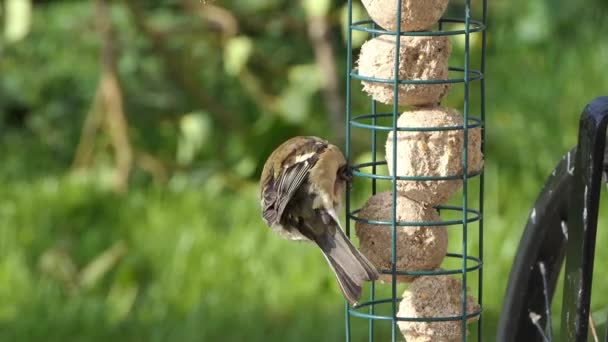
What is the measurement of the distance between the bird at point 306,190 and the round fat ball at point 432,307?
0.23m

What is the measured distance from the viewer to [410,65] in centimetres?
247

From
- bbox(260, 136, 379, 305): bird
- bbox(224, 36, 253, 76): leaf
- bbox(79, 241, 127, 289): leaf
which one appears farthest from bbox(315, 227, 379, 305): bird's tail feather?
bbox(224, 36, 253, 76): leaf

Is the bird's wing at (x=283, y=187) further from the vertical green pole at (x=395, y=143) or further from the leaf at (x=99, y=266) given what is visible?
the leaf at (x=99, y=266)

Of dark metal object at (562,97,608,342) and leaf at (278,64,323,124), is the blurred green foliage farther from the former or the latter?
dark metal object at (562,97,608,342)

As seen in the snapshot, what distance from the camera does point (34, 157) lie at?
667 centimetres

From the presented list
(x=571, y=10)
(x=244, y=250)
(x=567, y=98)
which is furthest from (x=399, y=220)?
(x=571, y=10)

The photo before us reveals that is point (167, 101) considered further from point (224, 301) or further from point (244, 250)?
point (224, 301)

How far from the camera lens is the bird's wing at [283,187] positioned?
2.79m

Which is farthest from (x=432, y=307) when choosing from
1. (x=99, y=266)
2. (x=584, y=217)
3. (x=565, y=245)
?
(x=99, y=266)

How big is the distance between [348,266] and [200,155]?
12.9 ft

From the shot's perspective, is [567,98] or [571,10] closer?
[567,98]

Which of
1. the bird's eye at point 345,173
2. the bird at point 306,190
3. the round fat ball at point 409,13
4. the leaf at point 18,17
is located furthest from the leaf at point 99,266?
the round fat ball at point 409,13

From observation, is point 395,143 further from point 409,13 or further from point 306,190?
point 306,190

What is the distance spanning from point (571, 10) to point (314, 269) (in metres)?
2.78
